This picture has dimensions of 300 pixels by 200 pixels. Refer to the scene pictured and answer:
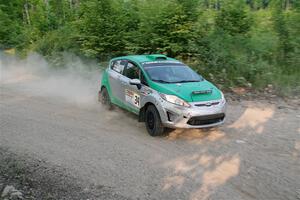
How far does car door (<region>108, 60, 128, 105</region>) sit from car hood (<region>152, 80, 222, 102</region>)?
1.61 metres

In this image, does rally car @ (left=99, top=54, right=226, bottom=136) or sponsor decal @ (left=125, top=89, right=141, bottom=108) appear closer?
rally car @ (left=99, top=54, right=226, bottom=136)

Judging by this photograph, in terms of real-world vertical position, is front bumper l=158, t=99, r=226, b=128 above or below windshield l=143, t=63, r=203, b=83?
below

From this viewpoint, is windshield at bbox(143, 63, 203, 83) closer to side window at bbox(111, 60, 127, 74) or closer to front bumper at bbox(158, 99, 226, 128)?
front bumper at bbox(158, 99, 226, 128)

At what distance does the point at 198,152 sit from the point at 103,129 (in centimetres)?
295

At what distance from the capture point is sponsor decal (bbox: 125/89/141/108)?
9.77 m

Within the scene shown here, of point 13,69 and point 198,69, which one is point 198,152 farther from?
point 13,69

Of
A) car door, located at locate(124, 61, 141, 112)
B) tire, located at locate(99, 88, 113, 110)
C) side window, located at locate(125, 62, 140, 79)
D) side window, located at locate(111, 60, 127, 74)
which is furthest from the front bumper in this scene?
tire, located at locate(99, 88, 113, 110)

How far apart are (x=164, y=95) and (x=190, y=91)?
63 centimetres

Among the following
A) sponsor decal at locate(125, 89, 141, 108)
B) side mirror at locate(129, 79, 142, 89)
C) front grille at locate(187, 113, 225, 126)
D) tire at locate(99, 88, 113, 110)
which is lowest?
tire at locate(99, 88, 113, 110)

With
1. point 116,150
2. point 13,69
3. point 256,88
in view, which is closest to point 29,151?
point 116,150

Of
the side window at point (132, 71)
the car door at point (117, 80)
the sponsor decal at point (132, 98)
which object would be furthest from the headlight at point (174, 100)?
the car door at point (117, 80)

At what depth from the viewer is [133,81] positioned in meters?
9.62

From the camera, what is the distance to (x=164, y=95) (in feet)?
29.2

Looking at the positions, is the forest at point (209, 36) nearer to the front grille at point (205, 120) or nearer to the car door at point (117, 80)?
the car door at point (117, 80)
